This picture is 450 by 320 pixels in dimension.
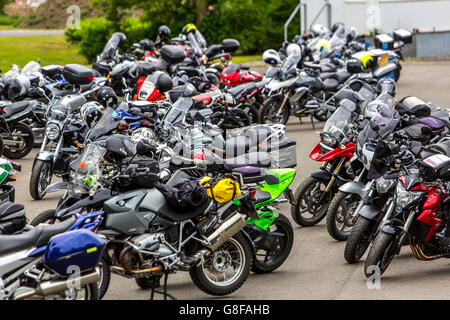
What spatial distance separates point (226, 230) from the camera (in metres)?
6.49

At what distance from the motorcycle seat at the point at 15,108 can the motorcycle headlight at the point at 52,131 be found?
2830mm

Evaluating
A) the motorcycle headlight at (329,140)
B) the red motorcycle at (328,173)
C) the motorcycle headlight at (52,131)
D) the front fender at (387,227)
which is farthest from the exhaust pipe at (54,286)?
the motorcycle headlight at (52,131)

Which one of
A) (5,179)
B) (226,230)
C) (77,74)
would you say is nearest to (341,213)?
(226,230)

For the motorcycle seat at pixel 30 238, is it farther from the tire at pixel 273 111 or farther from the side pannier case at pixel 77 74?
the tire at pixel 273 111

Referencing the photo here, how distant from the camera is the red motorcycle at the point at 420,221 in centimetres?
675

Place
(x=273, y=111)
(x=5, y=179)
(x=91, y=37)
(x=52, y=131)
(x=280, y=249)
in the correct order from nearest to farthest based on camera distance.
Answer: (x=280, y=249) < (x=5, y=179) < (x=52, y=131) < (x=273, y=111) < (x=91, y=37)

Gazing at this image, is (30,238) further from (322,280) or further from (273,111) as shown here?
(273,111)

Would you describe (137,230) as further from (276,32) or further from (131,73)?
(276,32)

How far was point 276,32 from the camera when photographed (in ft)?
116

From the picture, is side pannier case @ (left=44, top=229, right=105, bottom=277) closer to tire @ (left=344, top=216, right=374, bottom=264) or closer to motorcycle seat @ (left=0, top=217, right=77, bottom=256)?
motorcycle seat @ (left=0, top=217, right=77, bottom=256)

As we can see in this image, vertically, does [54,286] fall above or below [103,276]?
above

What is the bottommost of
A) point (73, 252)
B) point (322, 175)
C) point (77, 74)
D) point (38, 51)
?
point (38, 51)

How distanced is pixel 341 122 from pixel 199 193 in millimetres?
2873

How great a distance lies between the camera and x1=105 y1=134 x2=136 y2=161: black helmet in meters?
7.18
